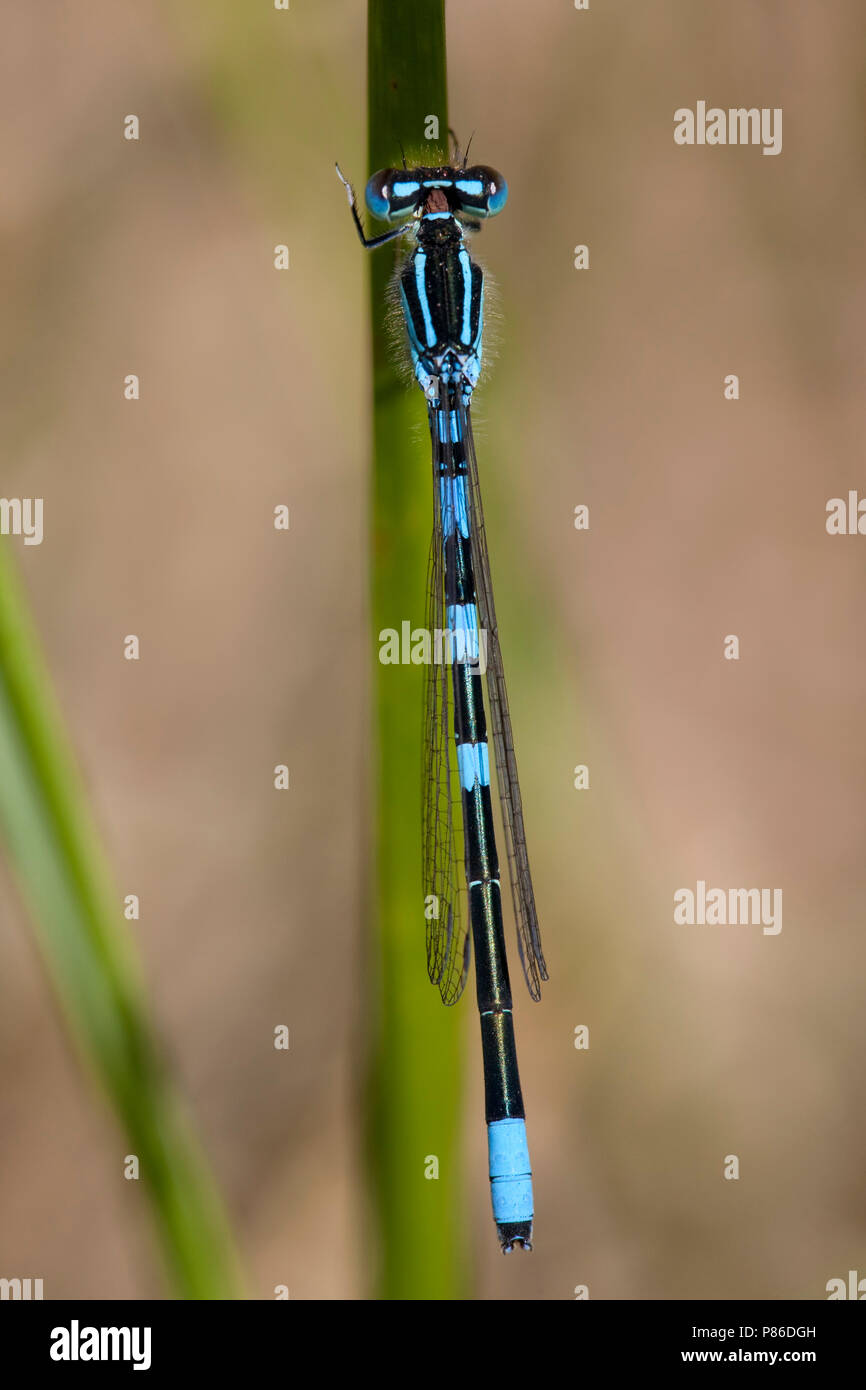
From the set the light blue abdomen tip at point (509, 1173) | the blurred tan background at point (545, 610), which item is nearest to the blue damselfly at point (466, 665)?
the light blue abdomen tip at point (509, 1173)

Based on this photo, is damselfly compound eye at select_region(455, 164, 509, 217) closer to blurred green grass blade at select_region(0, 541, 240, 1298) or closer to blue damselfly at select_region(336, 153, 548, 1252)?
blue damselfly at select_region(336, 153, 548, 1252)

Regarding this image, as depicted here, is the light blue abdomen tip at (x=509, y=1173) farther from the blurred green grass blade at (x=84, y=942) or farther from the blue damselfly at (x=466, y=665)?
the blurred green grass blade at (x=84, y=942)

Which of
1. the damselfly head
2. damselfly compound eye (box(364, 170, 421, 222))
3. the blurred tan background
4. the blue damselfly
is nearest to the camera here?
damselfly compound eye (box(364, 170, 421, 222))

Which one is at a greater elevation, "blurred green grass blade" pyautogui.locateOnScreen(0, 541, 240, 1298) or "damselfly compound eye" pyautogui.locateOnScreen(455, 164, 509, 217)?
"damselfly compound eye" pyautogui.locateOnScreen(455, 164, 509, 217)

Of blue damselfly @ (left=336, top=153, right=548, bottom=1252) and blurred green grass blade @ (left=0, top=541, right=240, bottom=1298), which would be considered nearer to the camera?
blurred green grass blade @ (left=0, top=541, right=240, bottom=1298)

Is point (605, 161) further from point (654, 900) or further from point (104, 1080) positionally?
point (104, 1080)

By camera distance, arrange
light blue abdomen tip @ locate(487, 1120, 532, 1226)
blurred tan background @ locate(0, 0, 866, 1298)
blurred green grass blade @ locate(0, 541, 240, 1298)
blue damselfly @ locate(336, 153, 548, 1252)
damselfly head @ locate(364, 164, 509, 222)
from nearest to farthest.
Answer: blurred green grass blade @ locate(0, 541, 240, 1298), damselfly head @ locate(364, 164, 509, 222), blue damselfly @ locate(336, 153, 548, 1252), light blue abdomen tip @ locate(487, 1120, 532, 1226), blurred tan background @ locate(0, 0, 866, 1298)

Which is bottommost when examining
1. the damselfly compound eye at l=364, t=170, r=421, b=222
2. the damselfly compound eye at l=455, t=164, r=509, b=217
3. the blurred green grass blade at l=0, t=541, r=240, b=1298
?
the blurred green grass blade at l=0, t=541, r=240, b=1298

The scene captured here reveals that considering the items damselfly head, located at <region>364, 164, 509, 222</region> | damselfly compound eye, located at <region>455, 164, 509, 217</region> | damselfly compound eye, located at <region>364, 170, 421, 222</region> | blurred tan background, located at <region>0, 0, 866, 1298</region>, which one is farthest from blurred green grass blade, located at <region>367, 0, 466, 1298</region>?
blurred tan background, located at <region>0, 0, 866, 1298</region>
